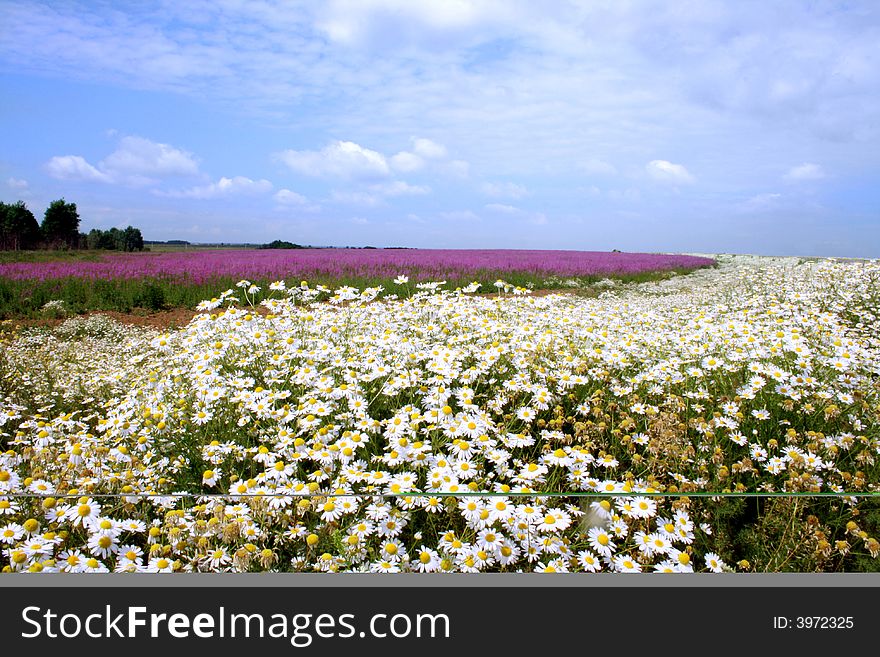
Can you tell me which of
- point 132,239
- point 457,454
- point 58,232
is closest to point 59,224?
point 58,232

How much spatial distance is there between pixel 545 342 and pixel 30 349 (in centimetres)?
813

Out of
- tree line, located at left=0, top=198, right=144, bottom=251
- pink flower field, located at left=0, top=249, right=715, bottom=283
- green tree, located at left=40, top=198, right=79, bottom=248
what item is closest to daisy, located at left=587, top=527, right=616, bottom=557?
pink flower field, located at left=0, top=249, right=715, bottom=283

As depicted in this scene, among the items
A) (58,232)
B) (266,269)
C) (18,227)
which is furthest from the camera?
(58,232)

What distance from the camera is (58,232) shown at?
4409 centimetres

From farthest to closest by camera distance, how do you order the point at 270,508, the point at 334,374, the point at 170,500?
the point at 334,374 → the point at 170,500 → the point at 270,508

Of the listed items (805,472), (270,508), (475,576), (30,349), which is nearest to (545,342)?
(805,472)

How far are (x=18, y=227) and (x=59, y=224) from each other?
397 centimetres

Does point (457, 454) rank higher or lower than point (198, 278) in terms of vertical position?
lower

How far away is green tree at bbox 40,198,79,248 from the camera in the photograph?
1711 inches

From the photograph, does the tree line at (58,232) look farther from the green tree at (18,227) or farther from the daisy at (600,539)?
the daisy at (600,539)

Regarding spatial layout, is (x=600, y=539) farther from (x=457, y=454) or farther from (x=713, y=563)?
(x=457, y=454)

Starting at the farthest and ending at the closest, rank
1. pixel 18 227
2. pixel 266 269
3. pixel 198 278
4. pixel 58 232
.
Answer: pixel 58 232 < pixel 18 227 < pixel 266 269 < pixel 198 278
